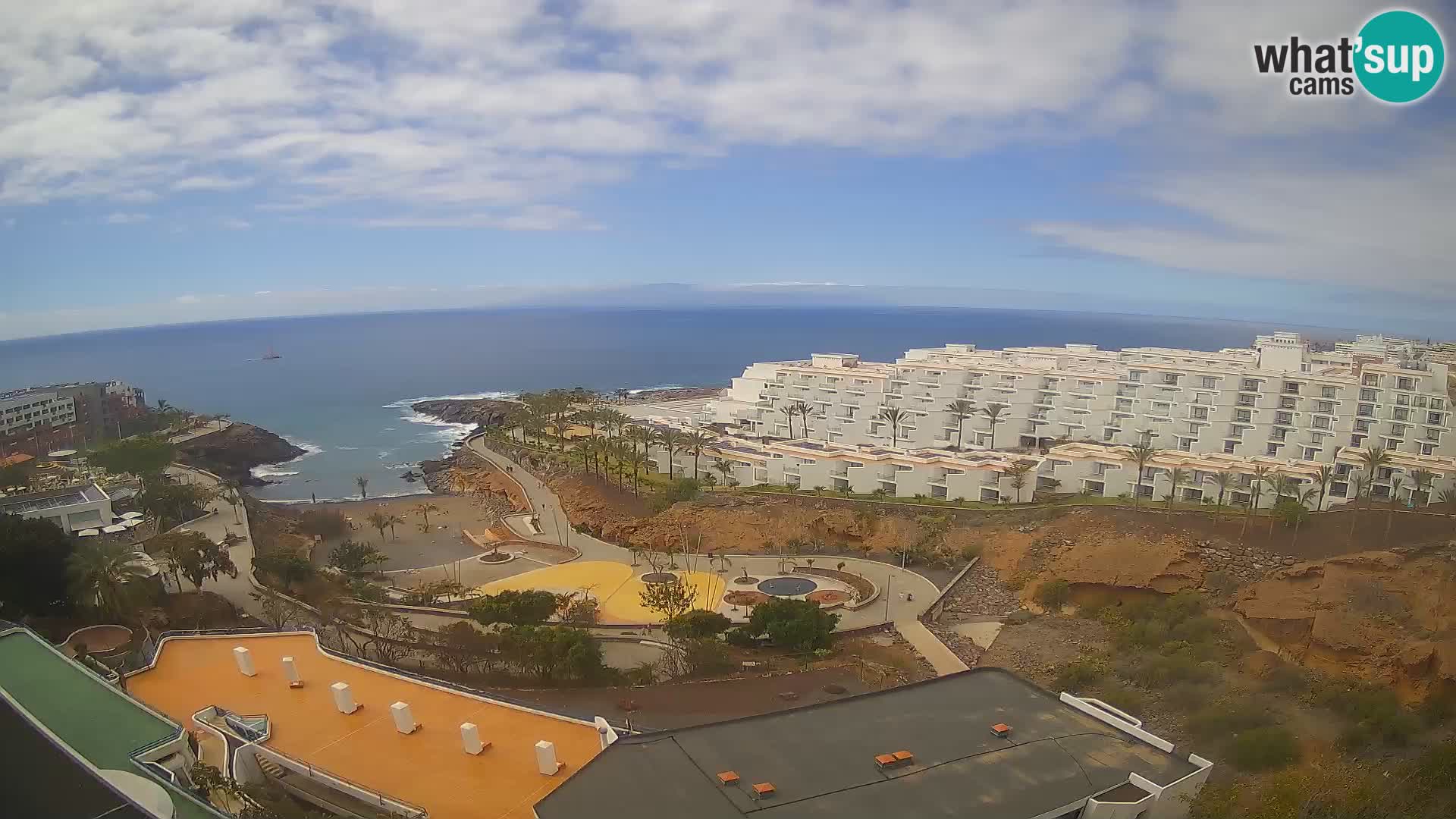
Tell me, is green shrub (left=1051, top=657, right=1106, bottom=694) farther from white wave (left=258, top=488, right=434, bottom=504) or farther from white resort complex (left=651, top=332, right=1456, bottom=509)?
white wave (left=258, top=488, right=434, bottom=504)

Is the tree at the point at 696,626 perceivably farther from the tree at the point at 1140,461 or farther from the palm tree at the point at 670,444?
the palm tree at the point at 670,444

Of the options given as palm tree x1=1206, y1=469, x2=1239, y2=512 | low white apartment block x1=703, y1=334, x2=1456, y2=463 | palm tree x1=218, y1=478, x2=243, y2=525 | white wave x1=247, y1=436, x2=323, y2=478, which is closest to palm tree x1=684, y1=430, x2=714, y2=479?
low white apartment block x1=703, y1=334, x2=1456, y2=463

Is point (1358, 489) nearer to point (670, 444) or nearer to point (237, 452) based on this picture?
point (670, 444)

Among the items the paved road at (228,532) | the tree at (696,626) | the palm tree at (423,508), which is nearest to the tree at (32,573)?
the paved road at (228,532)

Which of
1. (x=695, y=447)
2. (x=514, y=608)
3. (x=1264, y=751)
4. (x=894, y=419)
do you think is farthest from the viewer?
(x=894, y=419)

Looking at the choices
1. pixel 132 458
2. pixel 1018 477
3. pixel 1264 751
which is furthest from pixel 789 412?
pixel 1264 751

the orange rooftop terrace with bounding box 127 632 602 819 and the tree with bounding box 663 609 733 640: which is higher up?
the orange rooftop terrace with bounding box 127 632 602 819
